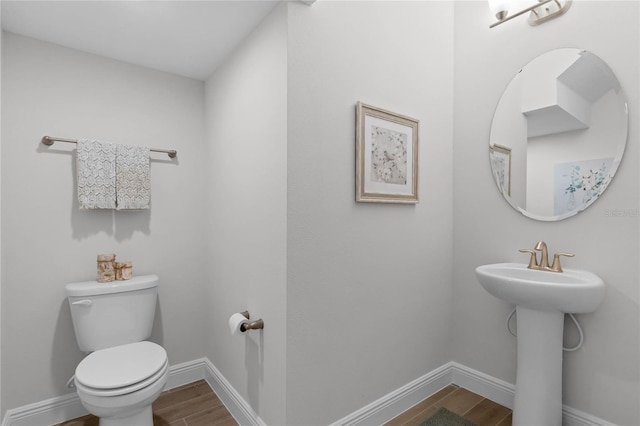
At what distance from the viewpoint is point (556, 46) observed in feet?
5.69

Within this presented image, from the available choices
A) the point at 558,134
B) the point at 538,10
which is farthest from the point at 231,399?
the point at 538,10

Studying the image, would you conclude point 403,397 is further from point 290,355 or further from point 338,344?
point 290,355

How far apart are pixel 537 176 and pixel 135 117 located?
247 centimetres

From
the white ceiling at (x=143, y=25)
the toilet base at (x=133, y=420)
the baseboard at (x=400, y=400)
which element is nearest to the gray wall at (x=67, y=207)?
the white ceiling at (x=143, y=25)

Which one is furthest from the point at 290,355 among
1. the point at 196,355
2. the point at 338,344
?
the point at 196,355

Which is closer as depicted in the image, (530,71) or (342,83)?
(342,83)

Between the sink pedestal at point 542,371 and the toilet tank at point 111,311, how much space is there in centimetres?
212

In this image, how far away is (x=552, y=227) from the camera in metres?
1.75

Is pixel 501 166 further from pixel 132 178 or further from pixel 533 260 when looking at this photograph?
pixel 132 178

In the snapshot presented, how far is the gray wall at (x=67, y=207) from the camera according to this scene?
1727 millimetres

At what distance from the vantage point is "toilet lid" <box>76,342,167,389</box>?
4.74 feet

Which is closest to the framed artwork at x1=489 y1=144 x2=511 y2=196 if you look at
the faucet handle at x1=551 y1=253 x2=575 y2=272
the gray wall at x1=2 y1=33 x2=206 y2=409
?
the faucet handle at x1=551 y1=253 x2=575 y2=272

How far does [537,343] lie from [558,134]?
1095mm

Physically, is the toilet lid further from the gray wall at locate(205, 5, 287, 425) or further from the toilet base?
the gray wall at locate(205, 5, 287, 425)
